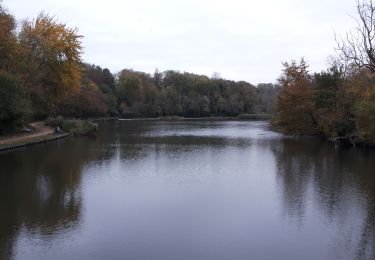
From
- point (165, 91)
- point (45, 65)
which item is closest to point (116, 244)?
point (45, 65)

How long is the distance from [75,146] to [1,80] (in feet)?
20.9

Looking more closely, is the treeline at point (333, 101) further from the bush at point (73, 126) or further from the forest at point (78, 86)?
the bush at point (73, 126)

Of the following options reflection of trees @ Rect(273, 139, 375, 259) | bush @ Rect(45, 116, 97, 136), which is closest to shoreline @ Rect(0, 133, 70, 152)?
bush @ Rect(45, 116, 97, 136)

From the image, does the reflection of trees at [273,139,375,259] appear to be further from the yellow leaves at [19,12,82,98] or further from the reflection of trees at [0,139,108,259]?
the yellow leaves at [19,12,82,98]

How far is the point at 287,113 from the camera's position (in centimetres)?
4162

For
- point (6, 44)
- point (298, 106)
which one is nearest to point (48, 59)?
point (6, 44)

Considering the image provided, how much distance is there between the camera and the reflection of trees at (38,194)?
10766 millimetres

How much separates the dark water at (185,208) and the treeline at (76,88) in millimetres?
9749

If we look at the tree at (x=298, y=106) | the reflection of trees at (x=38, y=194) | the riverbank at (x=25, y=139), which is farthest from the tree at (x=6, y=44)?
the tree at (x=298, y=106)

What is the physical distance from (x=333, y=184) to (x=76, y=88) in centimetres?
2879

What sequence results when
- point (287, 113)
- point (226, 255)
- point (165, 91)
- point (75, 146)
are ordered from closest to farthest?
point (226, 255) < point (75, 146) < point (287, 113) < point (165, 91)

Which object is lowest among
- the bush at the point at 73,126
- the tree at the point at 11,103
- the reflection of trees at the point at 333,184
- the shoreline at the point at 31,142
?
the reflection of trees at the point at 333,184

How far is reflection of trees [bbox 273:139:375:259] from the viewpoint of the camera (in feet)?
39.7

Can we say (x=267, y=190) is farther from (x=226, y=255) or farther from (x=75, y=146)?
(x=75, y=146)
